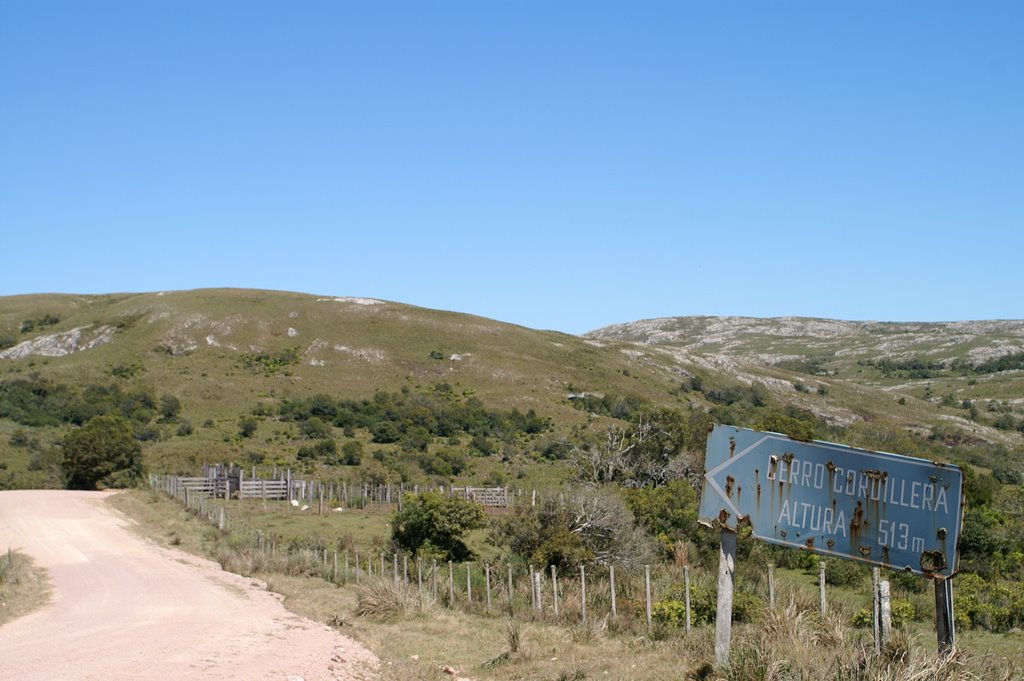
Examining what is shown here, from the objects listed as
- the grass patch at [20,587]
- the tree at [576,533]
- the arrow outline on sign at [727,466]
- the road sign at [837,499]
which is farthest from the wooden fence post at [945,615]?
the tree at [576,533]

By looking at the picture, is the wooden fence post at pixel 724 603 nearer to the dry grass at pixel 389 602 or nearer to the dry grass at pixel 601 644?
the dry grass at pixel 601 644

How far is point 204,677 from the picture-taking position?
10211mm

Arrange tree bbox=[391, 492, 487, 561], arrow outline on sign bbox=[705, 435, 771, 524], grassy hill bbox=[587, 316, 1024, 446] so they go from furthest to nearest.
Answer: grassy hill bbox=[587, 316, 1024, 446] → tree bbox=[391, 492, 487, 561] → arrow outline on sign bbox=[705, 435, 771, 524]

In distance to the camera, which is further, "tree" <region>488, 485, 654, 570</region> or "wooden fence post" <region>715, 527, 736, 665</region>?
"tree" <region>488, 485, 654, 570</region>

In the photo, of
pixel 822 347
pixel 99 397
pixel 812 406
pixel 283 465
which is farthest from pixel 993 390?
pixel 99 397

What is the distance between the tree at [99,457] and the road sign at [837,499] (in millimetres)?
42699

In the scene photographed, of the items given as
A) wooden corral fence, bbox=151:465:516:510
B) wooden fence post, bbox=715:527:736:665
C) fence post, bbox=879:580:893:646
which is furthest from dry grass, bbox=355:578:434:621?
wooden corral fence, bbox=151:465:516:510

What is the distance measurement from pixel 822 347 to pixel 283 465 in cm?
14833

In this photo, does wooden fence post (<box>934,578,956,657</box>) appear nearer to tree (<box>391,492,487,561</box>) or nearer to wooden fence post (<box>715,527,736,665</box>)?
wooden fence post (<box>715,527,736,665</box>)

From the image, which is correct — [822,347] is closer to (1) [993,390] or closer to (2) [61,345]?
(1) [993,390]

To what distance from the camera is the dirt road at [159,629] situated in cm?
1066

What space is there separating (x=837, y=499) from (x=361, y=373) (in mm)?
74940

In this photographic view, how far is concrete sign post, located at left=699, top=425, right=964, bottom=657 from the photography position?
662 centimetres

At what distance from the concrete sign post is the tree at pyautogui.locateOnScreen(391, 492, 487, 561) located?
63.6ft
